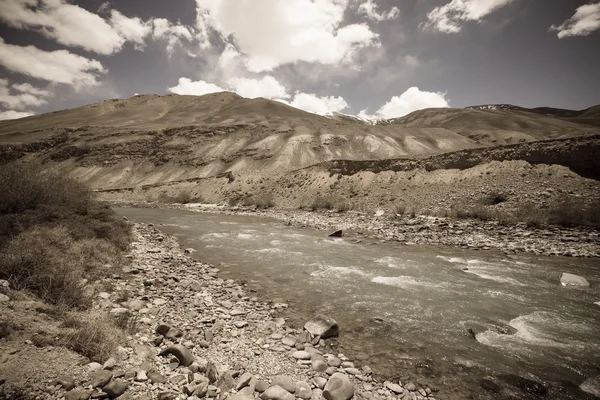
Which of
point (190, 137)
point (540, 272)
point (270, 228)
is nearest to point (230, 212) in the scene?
point (270, 228)

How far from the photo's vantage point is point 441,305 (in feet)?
24.5

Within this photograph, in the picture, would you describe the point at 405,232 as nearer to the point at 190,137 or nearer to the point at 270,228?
the point at 270,228

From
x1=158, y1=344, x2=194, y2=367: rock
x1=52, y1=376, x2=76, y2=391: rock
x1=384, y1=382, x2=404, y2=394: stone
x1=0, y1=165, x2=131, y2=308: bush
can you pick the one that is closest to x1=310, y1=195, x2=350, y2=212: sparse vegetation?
x1=0, y1=165, x2=131, y2=308: bush

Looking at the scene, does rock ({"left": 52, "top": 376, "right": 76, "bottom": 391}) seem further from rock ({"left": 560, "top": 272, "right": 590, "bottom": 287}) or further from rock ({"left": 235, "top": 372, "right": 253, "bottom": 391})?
rock ({"left": 560, "top": 272, "right": 590, "bottom": 287})

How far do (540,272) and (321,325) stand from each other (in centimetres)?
918

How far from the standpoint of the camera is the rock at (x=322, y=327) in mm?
5942

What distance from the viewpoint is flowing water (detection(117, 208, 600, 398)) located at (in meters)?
5.11

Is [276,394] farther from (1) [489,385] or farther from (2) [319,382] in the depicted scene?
(1) [489,385]

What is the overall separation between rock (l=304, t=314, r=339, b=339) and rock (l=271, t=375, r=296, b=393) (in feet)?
5.25

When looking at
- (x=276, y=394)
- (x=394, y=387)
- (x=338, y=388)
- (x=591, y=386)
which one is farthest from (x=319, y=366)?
(x=591, y=386)

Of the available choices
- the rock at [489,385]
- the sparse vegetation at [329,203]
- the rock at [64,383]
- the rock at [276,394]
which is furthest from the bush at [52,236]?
the sparse vegetation at [329,203]

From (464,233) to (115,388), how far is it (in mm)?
17455

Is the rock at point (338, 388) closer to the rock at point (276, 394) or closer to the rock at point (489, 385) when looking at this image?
the rock at point (276, 394)

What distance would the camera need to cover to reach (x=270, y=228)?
19.4 m
